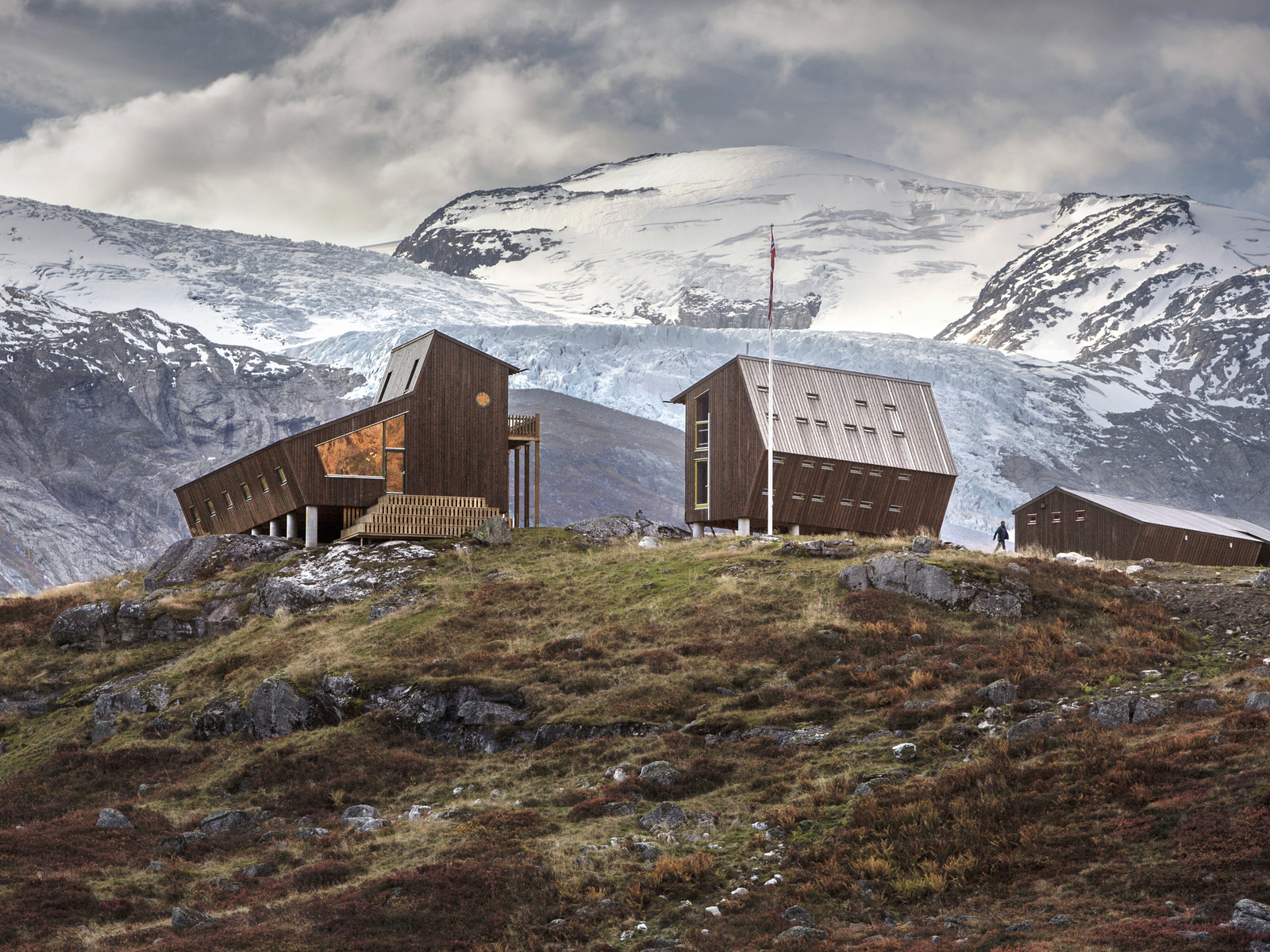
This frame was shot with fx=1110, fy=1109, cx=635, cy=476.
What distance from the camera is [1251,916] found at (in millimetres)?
11977

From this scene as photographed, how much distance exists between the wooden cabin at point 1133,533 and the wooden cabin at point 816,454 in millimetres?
6813

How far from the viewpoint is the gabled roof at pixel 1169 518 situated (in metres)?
51.0

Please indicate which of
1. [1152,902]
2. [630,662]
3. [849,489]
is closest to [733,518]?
[849,489]

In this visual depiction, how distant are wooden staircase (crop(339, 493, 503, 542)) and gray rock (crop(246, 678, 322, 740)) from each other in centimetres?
1617

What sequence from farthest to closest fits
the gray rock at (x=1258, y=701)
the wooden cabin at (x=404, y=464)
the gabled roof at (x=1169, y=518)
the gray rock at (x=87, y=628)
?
the gabled roof at (x=1169, y=518) < the wooden cabin at (x=404, y=464) < the gray rock at (x=87, y=628) < the gray rock at (x=1258, y=701)

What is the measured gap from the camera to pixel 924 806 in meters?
16.9

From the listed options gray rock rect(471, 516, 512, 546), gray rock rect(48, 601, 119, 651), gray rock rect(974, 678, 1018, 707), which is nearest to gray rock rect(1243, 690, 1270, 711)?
gray rock rect(974, 678, 1018, 707)

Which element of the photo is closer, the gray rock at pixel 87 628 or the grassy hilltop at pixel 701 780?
the grassy hilltop at pixel 701 780

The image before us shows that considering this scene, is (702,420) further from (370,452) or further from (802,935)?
(802,935)

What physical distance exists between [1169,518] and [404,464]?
35546 mm

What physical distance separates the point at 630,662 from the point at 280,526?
27.9 metres

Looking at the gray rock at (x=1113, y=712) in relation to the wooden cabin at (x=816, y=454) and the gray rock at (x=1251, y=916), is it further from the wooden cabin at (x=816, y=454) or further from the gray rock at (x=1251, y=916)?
the wooden cabin at (x=816, y=454)

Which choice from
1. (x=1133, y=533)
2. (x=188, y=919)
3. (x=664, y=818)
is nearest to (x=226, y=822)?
(x=188, y=919)

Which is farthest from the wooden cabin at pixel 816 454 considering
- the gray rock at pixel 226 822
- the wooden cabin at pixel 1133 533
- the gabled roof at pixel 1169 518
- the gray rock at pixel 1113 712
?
the gray rock at pixel 226 822
